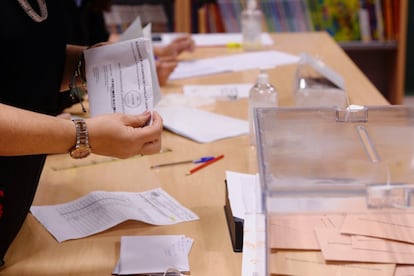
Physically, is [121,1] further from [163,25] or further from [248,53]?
[248,53]

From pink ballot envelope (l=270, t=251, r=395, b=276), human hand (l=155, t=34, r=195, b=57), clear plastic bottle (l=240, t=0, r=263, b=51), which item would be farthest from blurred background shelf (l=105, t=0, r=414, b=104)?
pink ballot envelope (l=270, t=251, r=395, b=276)

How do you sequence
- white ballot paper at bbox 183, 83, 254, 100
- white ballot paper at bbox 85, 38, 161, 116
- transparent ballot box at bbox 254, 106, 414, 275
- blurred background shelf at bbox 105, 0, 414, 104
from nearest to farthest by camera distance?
transparent ballot box at bbox 254, 106, 414, 275 < white ballot paper at bbox 85, 38, 161, 116 < white ballot paper at bbox 183, 83, 254, 100 < blurred background shelf at bbox 105, 0, 414, 104

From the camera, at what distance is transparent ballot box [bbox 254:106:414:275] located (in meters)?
0.81

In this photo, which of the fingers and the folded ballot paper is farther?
the folded ballot paper

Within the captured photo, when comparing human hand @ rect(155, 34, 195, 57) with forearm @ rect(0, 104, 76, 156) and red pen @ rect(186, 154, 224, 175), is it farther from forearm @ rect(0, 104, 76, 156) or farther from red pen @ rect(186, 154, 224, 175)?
forearm @ rect(0, 104, 76, 156)

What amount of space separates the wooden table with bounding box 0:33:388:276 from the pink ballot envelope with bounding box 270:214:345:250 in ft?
0.42

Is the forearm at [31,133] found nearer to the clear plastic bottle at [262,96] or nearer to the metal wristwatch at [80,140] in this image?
the metal wristwatch at [80,140]

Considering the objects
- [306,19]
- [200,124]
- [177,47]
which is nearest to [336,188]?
[200,124]

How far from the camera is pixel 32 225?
4.10 feet

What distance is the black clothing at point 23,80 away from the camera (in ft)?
Result: 3.65

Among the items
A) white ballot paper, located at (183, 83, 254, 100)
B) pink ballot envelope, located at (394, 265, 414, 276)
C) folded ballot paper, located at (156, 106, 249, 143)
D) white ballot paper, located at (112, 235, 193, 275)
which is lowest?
white ballot paper, located at (112, 235, 193, 275)

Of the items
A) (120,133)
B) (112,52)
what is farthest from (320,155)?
(112,52)

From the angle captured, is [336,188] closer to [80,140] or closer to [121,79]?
[80,140]

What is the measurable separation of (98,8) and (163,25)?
1494 millimetres
